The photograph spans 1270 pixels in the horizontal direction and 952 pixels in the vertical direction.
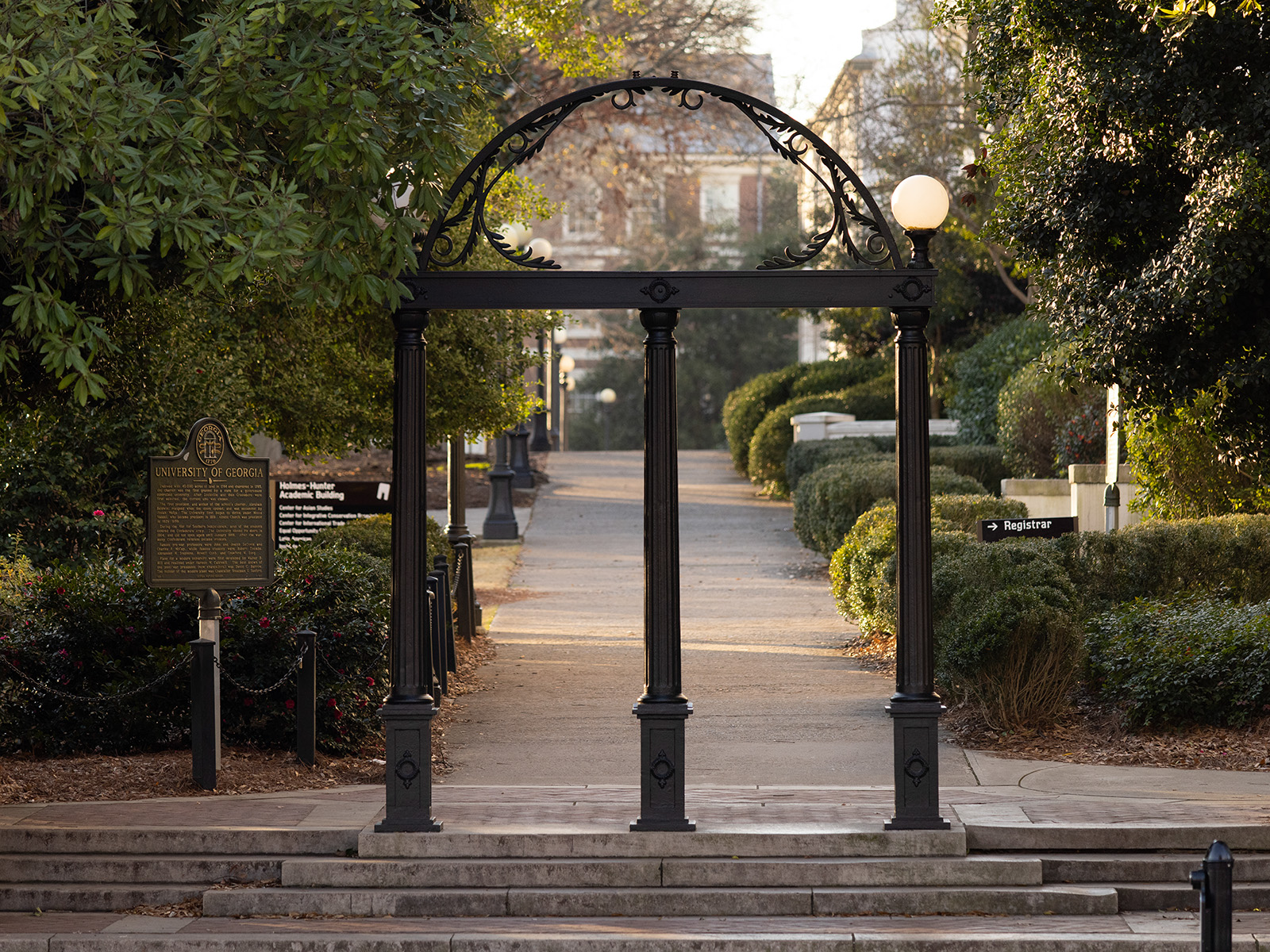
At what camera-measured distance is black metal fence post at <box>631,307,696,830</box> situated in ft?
23.2

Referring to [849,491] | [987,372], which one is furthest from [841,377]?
[849,491]

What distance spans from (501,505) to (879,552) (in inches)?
405

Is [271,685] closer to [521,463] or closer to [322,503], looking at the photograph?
[322,503]

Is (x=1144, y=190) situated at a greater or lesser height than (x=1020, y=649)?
greater

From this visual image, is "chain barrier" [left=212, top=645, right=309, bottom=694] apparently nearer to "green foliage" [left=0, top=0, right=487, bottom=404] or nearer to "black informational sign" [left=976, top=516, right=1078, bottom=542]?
"green foliage" [left=0, top=0, right=487, bottom=404]

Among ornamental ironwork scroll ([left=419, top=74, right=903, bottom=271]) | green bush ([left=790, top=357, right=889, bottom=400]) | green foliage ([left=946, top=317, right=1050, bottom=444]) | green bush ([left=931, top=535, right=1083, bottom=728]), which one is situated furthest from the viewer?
green bush ([left=790, top=357, right=889, bottom=400])

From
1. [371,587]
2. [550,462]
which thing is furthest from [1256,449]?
[550,462]

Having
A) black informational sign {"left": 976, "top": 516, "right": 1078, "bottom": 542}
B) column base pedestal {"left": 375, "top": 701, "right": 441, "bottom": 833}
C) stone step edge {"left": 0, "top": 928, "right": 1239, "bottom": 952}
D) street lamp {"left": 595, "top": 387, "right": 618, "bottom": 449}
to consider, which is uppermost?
street lamp {"left": 595, "top": 387, "right": 618, "bottom": 449}

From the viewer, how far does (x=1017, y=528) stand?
11.9m

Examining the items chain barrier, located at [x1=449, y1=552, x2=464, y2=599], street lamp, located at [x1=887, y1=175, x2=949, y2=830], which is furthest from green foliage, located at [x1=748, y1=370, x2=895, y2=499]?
street lamp, located at [x1=887, y1=175, x2=949, y2=830]

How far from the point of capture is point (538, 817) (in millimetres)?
7301

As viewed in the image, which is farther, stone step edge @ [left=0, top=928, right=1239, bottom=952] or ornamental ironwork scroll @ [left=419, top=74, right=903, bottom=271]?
ornamental ironwork scroll @ [left=419, top=74, right=903, bottom=271]

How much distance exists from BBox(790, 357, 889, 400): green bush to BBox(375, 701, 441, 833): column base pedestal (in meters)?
24.2

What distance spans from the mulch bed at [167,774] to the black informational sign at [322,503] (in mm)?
5750
